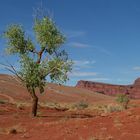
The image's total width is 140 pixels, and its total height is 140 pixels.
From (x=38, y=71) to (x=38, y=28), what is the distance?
3698 mm

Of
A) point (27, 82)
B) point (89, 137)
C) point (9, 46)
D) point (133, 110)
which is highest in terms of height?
point (9, 46)

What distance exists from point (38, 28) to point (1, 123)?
10014 millimetres

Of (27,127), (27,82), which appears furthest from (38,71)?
(27,127)

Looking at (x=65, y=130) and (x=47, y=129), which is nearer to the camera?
(x=65, y=130)

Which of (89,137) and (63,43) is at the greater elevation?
(63,43)

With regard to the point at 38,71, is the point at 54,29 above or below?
above

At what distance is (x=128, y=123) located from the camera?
20047mm

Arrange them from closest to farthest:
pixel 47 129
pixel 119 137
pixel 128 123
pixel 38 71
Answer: pixel 119 137 < pixel 128 123 < pixel 47 129 < pixel 38 71

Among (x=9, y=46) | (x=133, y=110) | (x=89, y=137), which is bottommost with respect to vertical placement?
(x=89, y=137)

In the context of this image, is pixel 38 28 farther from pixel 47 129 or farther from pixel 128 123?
pixel 128 123

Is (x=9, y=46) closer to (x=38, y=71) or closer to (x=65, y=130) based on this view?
(x=38, y=71)

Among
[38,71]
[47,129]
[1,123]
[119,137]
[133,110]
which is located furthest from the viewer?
[38,71]

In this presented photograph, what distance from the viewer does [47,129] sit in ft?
71.5

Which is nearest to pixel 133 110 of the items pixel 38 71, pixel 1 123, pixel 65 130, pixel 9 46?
pixel 65 130
